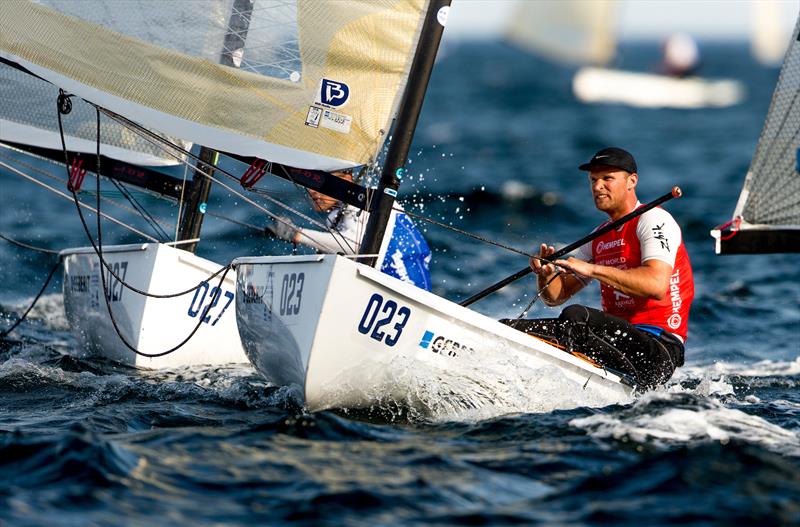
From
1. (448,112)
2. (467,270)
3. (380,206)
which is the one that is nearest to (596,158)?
(380,206)

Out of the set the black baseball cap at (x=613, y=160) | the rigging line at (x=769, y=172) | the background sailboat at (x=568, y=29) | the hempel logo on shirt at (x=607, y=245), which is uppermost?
the background sailboat at (x=568, y=29)

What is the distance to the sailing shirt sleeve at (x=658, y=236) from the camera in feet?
17.7

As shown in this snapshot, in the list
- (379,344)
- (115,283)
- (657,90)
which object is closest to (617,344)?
(379,344)

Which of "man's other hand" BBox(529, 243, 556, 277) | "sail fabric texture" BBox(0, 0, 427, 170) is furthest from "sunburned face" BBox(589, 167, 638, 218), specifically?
"sail fabric texture" BBox(0, 0, 427, 170)

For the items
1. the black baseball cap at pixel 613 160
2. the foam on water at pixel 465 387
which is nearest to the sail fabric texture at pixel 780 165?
the black baseball cap at pixel 613 160

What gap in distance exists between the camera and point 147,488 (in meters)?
3.90

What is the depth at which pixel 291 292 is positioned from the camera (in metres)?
5.03

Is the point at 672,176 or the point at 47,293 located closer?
the point at 47,293

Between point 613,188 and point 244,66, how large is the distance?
1.93 metres

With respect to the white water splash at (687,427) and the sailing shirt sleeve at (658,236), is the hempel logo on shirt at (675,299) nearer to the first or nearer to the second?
the sailing shirt sleeve at (658,236)

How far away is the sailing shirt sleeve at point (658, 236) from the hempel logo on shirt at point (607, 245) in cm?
14

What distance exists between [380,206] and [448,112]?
102 feet

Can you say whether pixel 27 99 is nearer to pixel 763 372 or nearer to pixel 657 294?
pixel 657 294

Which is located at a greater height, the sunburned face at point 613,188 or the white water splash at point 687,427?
the sunburned face at point 613,188
